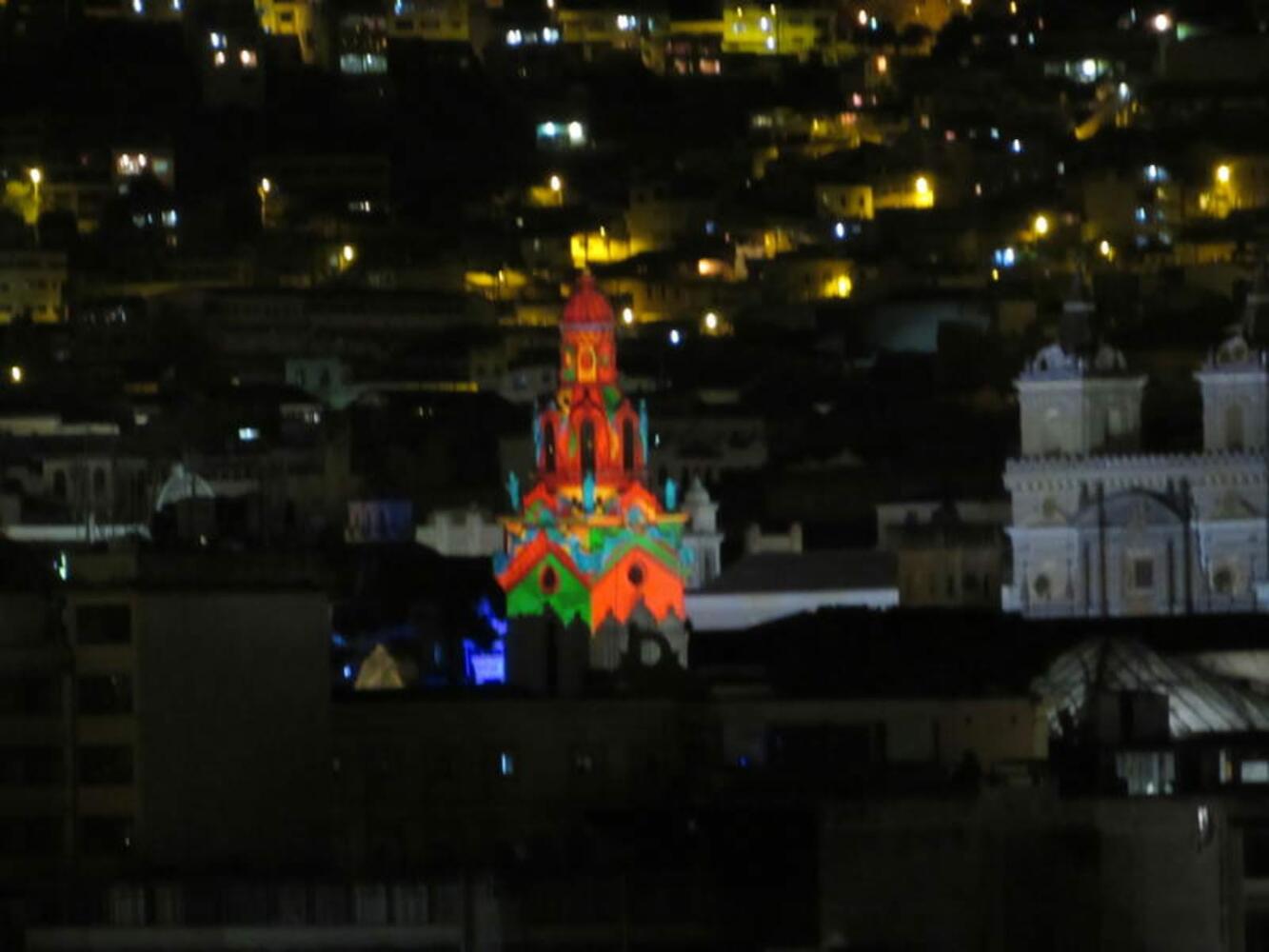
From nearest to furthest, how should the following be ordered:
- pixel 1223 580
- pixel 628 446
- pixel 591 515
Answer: pixel 591 515, pixel 628 446, pixel 1223 580

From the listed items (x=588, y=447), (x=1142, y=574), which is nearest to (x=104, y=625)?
(x=588, y=447)

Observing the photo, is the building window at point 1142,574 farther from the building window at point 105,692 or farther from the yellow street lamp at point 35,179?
the yellow street lamp at point 35,179

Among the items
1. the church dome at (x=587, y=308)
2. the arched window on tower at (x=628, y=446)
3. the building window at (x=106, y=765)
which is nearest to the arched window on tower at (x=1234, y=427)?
the church dome at (x=587, y=308)

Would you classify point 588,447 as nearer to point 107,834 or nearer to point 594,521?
point 594,521

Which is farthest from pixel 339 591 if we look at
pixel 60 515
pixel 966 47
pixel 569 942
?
pixel 966 47

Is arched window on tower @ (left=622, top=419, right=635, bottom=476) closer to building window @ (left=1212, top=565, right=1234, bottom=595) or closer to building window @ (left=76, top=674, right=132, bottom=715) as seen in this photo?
building window @ (left=1212, top=565, right=1234, bottom=595)

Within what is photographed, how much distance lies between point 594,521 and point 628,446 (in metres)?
4.15

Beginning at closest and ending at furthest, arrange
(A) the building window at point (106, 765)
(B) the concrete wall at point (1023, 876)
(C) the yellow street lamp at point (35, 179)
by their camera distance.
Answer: (B) the concrete wall at point (1023, 876) < (A) the building window at point (106, 765) < (C) the yellow street lamp at point (35, 179)

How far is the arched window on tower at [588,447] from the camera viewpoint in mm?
98438

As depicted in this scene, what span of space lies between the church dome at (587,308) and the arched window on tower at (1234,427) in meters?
12.1

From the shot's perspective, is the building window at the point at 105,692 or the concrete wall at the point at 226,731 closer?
the concrete wall at the point at 226,731

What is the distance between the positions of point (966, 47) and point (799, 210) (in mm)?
14300

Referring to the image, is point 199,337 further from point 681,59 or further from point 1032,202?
point 681,59

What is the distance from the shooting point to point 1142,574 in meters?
106
